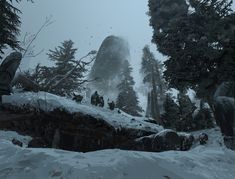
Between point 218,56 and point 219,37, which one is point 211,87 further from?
point 219,37

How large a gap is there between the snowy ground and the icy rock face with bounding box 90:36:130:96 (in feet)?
143

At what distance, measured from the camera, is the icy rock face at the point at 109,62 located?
49688 mm

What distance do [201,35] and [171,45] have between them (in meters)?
1.71

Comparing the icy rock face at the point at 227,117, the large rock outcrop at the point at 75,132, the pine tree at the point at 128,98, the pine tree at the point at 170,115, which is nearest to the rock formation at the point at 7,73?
the large rock outcrop at the point at 75,132

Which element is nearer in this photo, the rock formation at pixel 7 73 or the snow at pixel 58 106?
the snow at pixel 58 106

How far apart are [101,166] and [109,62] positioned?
1894 inches

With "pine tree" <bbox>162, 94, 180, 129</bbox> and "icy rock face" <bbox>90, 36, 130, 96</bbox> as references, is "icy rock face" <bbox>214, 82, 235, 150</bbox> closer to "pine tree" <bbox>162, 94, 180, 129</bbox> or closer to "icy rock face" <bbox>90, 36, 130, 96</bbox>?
"pine tree" <bbox>162, 94, 180, 129</bbox>

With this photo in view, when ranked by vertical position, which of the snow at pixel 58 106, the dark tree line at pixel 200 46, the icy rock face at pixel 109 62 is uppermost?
the icy rock face at pixel 109 62

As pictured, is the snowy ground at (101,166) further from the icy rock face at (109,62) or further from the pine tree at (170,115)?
the icy rock face at (109,62)

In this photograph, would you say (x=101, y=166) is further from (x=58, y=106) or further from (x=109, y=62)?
(x=109, y=62)

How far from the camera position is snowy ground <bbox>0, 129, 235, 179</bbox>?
423 cm

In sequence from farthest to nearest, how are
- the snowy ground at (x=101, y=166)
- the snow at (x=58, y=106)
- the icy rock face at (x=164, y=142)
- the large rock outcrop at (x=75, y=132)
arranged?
1. the snow at (x=58, y=106)
2. the large rock outcrop at (x=75, y=132)
3. the icy rock face at (x=164, y=142)
4. the snowy ground at (x=101, y=166)

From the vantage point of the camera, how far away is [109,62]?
52.2 meters

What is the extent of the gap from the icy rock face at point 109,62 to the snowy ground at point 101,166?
43678 mm
